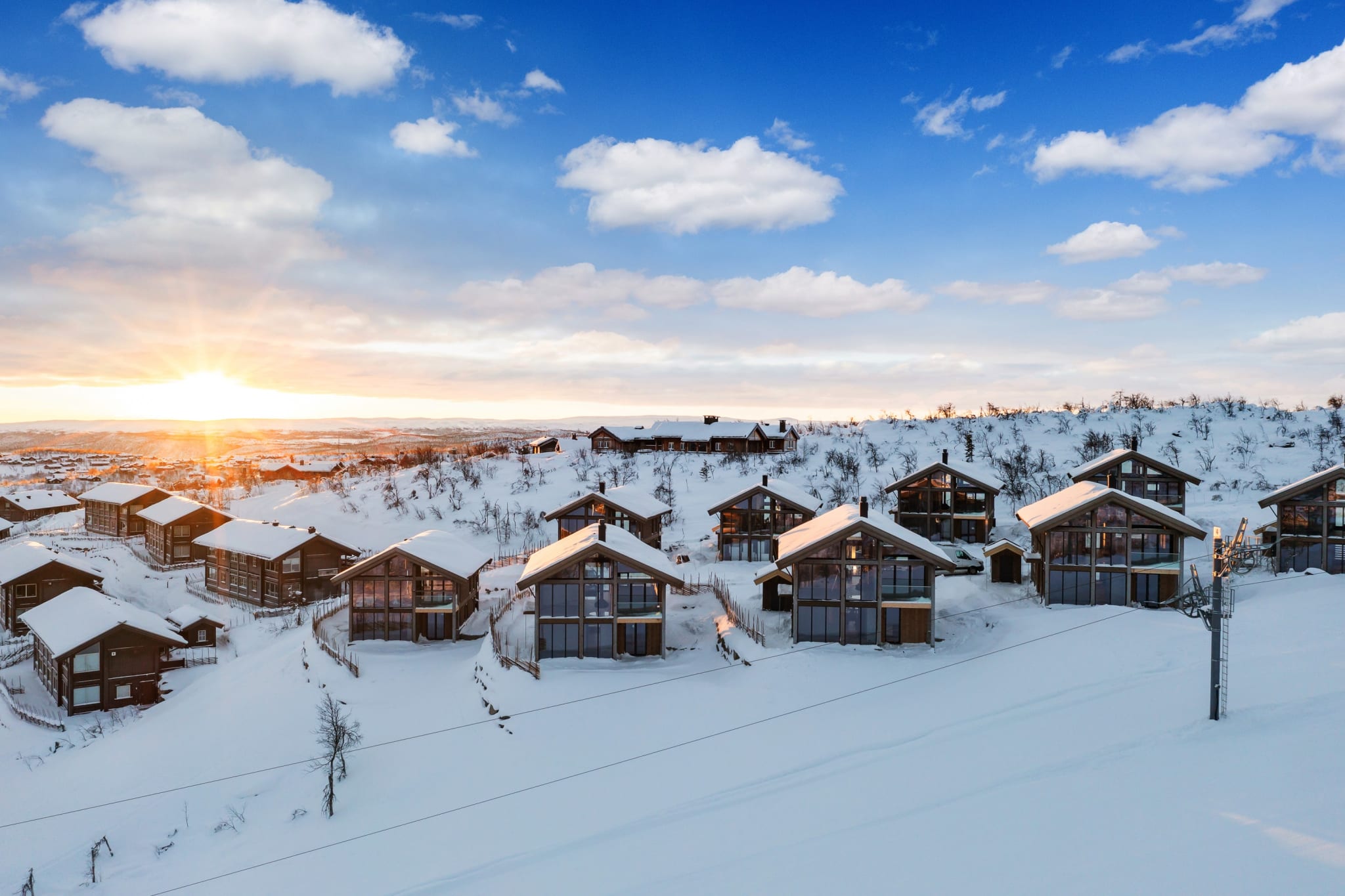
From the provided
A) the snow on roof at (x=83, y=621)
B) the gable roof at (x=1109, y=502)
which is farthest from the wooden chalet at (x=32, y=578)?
the gable roof at (x=1109, y=502)

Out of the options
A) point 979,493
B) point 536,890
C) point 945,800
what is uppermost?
point 979,493

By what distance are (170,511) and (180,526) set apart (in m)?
1.52

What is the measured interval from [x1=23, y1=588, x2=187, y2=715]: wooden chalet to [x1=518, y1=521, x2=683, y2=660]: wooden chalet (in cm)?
2124

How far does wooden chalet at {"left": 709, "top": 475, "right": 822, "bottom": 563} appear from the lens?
46.8 meters

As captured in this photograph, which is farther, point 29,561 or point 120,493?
point 120,493

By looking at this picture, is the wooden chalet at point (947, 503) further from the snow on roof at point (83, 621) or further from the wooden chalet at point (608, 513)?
the snow on roof at point (83, 621)

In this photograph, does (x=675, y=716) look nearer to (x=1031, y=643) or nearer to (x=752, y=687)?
(x=752, y=687)

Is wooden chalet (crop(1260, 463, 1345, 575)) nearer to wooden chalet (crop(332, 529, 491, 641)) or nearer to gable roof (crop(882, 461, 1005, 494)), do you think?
gable roof (crop(882, 461, 1005, 494))

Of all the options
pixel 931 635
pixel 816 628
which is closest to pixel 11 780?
pixel 816 628

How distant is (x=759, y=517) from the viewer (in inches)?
1880

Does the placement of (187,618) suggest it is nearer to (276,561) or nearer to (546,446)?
(276,561)

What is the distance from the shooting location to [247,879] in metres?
19.7

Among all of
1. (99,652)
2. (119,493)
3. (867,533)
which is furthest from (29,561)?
(867,533)

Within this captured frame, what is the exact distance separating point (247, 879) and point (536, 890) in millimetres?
8583
